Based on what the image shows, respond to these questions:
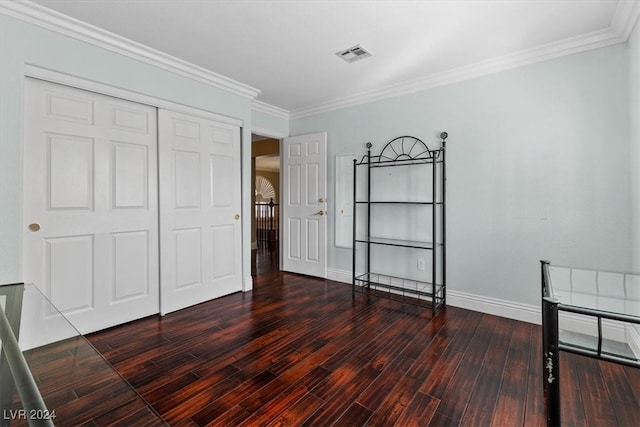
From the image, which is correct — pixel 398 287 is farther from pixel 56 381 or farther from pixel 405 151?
pixel 56 381

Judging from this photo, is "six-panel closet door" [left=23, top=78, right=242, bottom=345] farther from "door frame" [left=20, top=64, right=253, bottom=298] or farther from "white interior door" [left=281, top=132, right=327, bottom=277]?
"white interior door" [left=281, top=132, right=327, bottom=277]

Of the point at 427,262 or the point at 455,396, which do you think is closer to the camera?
the point at 455,396

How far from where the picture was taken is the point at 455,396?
5.89ft

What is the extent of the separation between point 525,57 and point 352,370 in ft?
10.5

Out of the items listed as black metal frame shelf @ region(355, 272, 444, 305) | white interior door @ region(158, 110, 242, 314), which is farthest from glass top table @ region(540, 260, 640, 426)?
white interior door @ region(158, 110, 242, 314)

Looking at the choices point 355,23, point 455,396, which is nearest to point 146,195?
point 355,23

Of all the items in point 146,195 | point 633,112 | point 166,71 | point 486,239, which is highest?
point 166,71

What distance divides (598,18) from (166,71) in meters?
3.81

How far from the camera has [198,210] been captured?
337cm

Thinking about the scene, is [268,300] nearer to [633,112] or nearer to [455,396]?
[455,396]

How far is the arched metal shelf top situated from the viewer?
3.46 metres

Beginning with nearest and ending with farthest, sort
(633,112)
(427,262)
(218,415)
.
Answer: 1. (218,415)
2. (633,112)
3. (427,262)

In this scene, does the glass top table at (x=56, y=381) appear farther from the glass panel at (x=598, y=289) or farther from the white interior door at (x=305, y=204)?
the white interior door at (x=305, y=204)

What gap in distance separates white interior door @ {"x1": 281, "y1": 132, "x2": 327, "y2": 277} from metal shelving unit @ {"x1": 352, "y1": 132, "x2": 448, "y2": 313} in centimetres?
55
